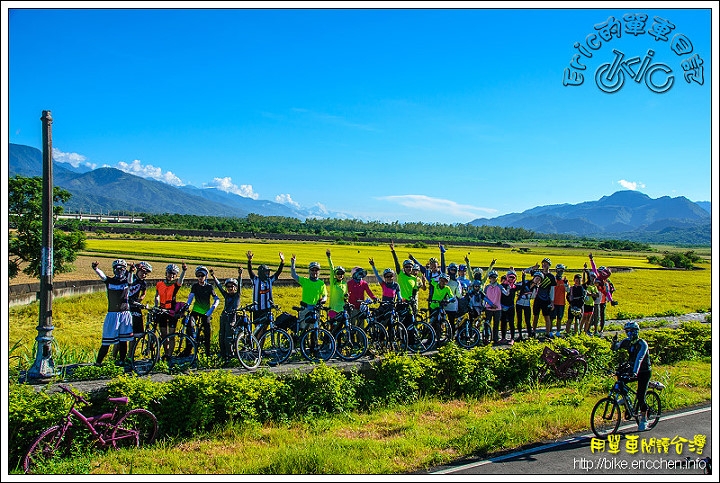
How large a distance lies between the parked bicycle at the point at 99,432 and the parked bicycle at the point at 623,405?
5967 millimetres

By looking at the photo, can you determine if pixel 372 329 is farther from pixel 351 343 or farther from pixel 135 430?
pixel 135 430

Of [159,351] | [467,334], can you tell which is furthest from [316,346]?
[467,334]

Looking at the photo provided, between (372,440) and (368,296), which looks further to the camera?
(368,296)

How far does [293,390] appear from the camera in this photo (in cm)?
768

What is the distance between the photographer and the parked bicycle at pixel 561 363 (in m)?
9.90

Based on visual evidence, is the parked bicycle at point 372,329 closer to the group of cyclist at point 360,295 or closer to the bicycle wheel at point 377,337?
the bicycle wheel at point 377,337

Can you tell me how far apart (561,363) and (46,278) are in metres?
9.17

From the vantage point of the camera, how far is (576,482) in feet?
17.3

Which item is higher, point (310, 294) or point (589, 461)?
point (310, 294)

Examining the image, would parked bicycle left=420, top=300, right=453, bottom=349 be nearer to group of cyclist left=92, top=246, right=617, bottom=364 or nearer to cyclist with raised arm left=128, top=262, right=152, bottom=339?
group of cyclist left=92, top=246, right=617, bottom=364

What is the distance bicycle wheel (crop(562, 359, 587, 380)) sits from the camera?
1012 cm

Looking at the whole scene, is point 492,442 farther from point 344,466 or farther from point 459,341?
Answer: point 459,341

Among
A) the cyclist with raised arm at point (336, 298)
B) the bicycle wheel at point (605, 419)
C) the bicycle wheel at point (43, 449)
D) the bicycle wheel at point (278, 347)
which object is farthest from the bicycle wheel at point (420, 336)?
the bicycle wheel at point (43, 449)

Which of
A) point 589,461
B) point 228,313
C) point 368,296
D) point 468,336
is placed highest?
point 368,296
